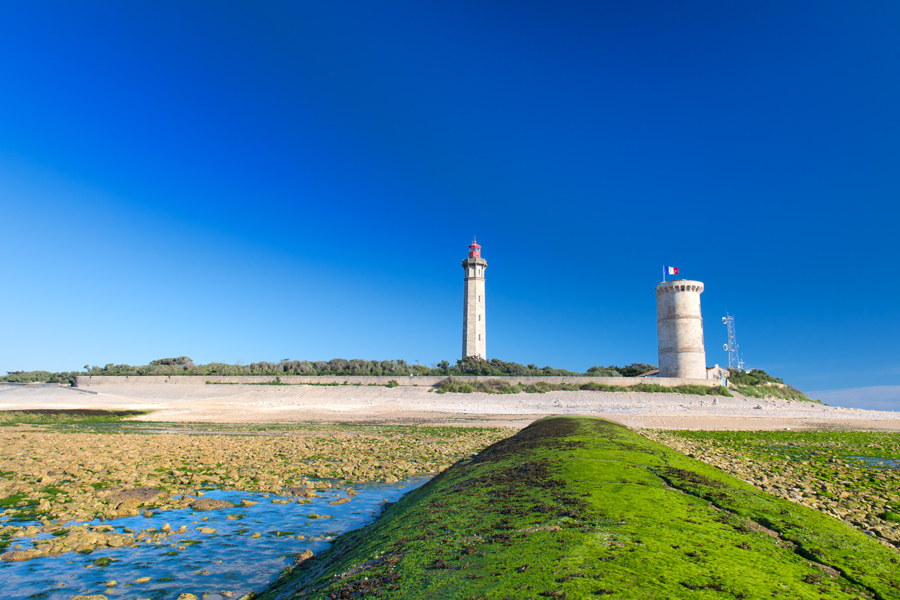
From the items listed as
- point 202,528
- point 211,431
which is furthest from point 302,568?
point 211,431

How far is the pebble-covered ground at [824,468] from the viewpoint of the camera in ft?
25.1

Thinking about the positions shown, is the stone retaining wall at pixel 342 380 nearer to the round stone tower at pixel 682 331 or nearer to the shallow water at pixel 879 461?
the round stone tower at pixel 682 331

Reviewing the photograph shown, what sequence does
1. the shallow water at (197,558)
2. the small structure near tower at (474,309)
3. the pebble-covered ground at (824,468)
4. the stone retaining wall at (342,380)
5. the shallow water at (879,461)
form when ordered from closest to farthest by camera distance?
1. the shallow water at (197,558)
2. the pebble-covered ground at (824,468)
3. the shallow water at (879,461)
4. the stone retaining wall at (342,380)
5. the small structure near tower at (474,309)

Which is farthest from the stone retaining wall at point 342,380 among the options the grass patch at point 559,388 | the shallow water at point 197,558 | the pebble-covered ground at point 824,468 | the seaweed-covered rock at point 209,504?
the shallow water at point 197,558

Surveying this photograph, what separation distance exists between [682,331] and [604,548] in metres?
49.4

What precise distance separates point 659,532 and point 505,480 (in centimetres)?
322

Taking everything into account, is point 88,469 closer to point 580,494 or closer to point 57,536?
point 57,536

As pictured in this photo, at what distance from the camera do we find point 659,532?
4238 mm

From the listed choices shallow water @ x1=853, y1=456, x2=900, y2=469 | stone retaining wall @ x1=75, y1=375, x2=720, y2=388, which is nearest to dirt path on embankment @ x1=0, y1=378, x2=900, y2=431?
stone retaining wall @ x1=75, y1=375, x2=720, y2=388

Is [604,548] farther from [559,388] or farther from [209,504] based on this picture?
[559,388]

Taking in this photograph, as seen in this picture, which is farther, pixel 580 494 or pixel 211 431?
pixel 211 431

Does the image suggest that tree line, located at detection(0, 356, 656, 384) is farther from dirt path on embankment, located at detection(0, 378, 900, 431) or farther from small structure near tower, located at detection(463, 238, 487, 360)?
dirt path on embankment, located at detection(0, 378, 900, 431)

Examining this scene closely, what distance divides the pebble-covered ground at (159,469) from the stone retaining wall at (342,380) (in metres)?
21.3

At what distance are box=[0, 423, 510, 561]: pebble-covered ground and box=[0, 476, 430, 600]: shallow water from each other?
444 mm
